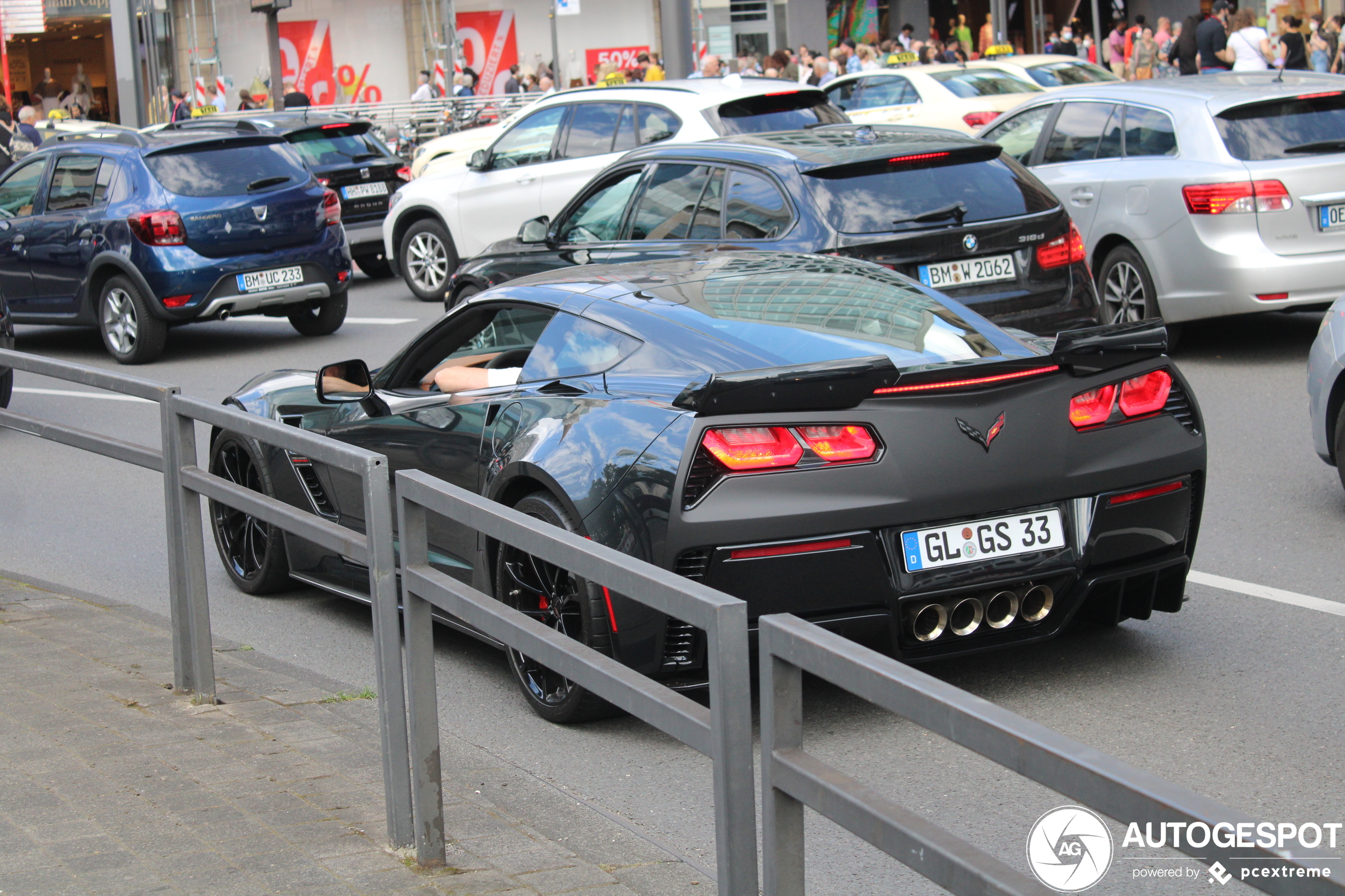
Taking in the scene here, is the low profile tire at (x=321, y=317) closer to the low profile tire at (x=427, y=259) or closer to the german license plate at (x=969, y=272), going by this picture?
the low profile tire at (x=427, y=259)

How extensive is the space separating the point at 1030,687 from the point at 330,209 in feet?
32.5

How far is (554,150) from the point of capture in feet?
45.7

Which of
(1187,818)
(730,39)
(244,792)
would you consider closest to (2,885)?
(244,792)

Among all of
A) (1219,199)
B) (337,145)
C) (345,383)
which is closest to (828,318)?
(345,383)

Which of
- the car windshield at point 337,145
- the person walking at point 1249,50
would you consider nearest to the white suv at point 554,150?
the car windshield at point 337,145

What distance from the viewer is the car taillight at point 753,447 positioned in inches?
172

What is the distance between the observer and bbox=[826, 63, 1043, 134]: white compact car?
1944 centimetres

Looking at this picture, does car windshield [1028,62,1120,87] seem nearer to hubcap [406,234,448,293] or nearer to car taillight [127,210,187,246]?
hubcap [406,234,448,293]

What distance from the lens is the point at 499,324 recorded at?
5746 mm

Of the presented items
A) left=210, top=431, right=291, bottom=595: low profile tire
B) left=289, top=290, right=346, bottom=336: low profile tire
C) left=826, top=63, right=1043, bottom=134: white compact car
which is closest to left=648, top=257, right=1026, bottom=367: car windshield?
left=210, top=431, right=291, bottom=595: low profile tire

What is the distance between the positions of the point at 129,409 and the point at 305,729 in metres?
6.66

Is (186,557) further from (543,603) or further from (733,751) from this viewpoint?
(733,751)

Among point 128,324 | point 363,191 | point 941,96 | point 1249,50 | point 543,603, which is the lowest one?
point 543,603

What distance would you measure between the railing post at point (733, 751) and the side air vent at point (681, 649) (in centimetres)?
192
